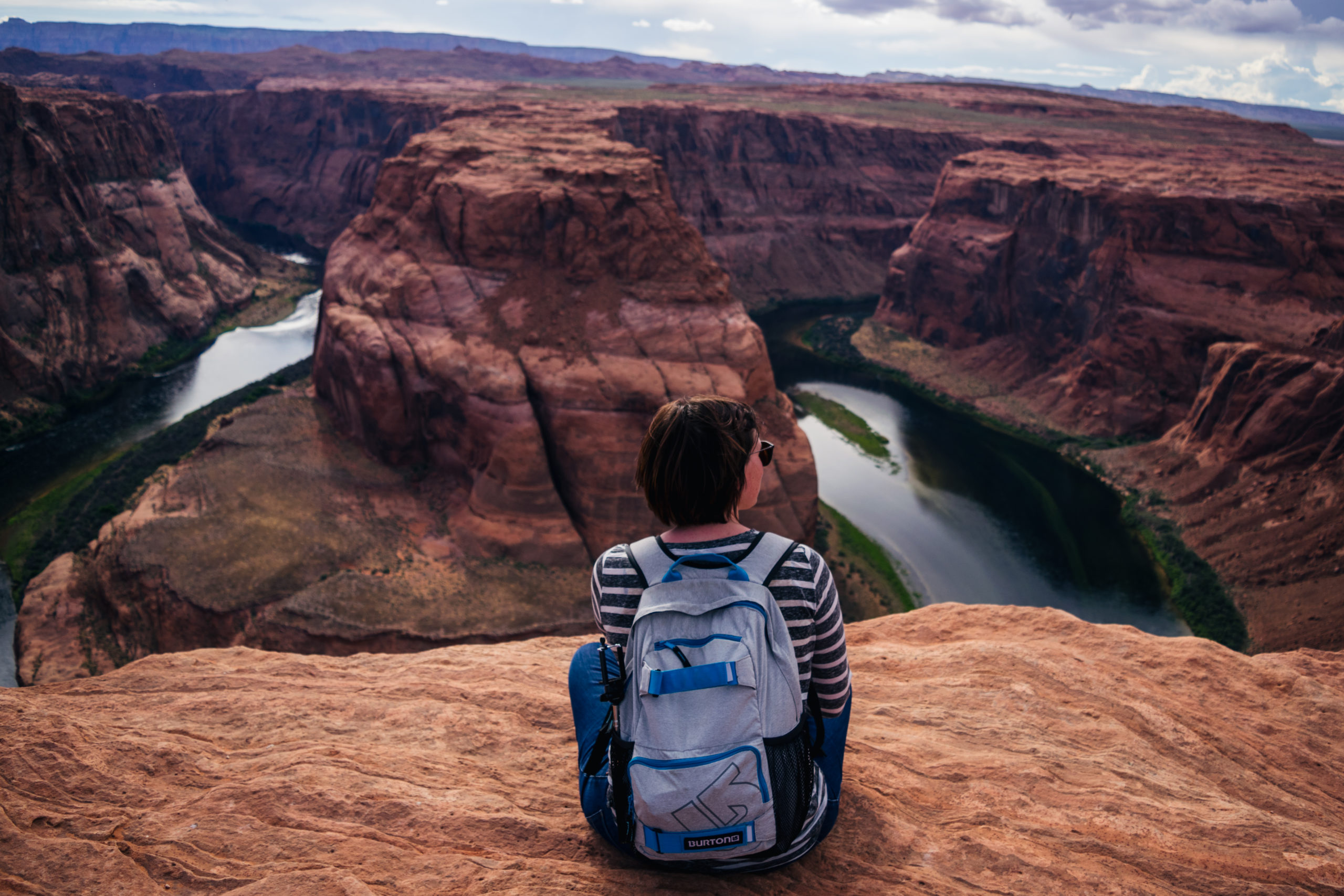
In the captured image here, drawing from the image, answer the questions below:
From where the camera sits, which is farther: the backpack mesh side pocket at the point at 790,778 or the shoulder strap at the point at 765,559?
the shoulder strap at the point at 765,559

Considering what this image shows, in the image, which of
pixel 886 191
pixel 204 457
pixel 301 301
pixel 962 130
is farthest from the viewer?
pixel 962 130

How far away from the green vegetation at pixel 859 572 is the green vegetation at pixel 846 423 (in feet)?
32.9

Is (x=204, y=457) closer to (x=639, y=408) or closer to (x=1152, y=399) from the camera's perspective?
(x=639, y=408)

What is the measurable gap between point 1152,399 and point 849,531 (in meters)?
24.2

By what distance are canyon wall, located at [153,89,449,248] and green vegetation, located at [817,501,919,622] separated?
270 feet

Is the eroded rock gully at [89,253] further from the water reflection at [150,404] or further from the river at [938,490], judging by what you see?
the river at [938,490]

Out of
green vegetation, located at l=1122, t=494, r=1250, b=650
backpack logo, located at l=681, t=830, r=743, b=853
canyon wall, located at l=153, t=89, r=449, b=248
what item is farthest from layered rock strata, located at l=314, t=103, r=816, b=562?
canyon wall, located at l=153, t=89, r=449, b=248

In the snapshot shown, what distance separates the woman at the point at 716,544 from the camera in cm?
402

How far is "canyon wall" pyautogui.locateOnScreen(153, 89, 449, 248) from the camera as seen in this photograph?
310ft

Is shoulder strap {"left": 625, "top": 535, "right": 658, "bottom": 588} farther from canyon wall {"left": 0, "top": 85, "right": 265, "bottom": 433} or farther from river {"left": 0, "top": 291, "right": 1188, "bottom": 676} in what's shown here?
canyon wall {"left": 0, "top": 85, "right": 265, "bottom": 433}

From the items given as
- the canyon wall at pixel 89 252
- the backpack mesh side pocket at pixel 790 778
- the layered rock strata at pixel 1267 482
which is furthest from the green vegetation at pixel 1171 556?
the canyon wall at pixel 89 252

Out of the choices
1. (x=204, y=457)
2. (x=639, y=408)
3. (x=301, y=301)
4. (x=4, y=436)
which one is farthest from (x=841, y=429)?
(x=301, y=301)

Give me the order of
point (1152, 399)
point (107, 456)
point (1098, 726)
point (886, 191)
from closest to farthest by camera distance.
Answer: point (1098, 726)
point (107, 456)
point (1152, 399)
point (886, 191)

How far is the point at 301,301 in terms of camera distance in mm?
67562
